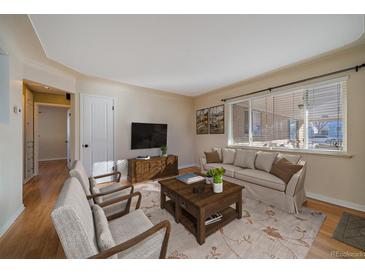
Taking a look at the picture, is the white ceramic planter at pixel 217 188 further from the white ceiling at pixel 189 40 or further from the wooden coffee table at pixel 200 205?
the white ceiling at pixel 189 40

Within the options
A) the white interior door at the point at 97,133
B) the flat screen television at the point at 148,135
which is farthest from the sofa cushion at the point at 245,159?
the white interior door at the point at 97,133

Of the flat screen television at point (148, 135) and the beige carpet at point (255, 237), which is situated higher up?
the flat screen television at point (148, 135)

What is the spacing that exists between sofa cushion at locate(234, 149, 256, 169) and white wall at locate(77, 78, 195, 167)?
2.22m

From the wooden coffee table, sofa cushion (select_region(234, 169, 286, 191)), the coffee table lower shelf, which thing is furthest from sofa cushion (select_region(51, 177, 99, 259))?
sofa cushion (select_region(234, 169, 286, 191))

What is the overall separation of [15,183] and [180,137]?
3949 mm

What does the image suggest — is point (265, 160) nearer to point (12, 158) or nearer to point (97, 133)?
point (97, 133)

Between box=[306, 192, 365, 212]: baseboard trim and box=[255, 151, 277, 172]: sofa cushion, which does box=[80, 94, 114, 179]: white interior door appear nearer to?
box=[255, 151, 277, 172]: sofa cushion

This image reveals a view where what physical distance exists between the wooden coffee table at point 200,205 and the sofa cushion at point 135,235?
56cm

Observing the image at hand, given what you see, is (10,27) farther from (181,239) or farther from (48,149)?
(48,149)

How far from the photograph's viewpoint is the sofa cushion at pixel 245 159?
3.20m

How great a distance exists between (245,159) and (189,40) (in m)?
2.63

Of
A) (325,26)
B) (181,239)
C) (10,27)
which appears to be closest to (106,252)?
(181,239)

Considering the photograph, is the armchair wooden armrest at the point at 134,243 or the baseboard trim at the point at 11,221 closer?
the armchair wooden armrest at the point at 134,243

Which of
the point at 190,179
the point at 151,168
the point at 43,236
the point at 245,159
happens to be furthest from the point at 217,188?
the point at 151,168
